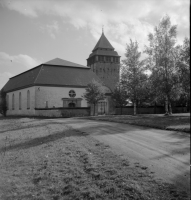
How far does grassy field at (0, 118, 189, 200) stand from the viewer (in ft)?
15.9

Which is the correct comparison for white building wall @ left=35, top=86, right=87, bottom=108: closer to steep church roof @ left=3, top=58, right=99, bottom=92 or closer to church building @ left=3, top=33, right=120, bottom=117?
church building @ left=3, top=33, right=120, bottom=117

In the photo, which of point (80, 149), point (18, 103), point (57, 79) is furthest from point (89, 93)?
point (80, 149)

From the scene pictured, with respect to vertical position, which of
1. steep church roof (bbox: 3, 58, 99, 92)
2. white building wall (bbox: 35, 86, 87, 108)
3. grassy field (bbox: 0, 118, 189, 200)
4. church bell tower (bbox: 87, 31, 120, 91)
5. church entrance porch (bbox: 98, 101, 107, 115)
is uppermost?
church bell tower (bbox: 87, 31, 120, 91)

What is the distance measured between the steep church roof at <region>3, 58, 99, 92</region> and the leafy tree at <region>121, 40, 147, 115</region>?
1397 cm

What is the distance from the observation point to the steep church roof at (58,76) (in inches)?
1722

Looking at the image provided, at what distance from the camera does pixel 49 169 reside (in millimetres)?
7094

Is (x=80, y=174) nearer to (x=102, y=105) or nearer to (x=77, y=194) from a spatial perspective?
(x=77, y=194)

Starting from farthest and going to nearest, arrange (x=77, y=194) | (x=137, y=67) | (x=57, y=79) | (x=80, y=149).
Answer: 1. (x=57, y=79)
2. (x=137, y=67)
3. (x=80, y=149)
4. (x=77, y=194)

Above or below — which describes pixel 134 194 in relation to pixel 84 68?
below

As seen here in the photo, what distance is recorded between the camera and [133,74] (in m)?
32.0

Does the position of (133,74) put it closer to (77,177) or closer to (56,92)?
(56,92)

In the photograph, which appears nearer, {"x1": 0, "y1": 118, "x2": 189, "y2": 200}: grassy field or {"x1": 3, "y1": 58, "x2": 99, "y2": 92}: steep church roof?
{"x1": 0, "y1": 118, "x2": 189, "y2": 200}: grassy field

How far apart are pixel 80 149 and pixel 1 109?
4511 cm

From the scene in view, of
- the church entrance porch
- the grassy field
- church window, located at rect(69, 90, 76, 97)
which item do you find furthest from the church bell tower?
the grassy field
